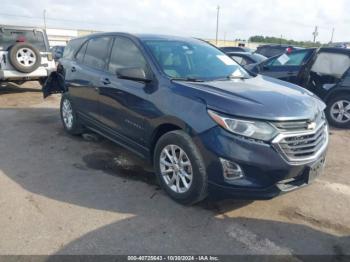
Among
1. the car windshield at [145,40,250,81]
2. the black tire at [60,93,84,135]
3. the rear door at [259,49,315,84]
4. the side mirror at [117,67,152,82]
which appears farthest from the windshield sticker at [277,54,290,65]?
the side mirror at [117,67,152,82]

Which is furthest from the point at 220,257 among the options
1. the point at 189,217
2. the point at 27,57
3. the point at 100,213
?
the point at 27,57

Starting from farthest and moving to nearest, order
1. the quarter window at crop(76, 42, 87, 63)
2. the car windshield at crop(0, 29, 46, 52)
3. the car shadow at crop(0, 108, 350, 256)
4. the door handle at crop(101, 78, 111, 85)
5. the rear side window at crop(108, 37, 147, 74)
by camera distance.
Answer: the car windshield at crop(0, 29, 46, 52) < the quarter window at crop(76, 42, 87, 63) < the door handle at crop(101, 78, 111, 85) < the rear side window at crop(108, 37, 147, 74) < the car shadow at crop(0, 108, 350, 256)

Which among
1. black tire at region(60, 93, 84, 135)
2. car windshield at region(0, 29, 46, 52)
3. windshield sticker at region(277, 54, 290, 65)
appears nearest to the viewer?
black tire at region(60, 93, 84, 135)

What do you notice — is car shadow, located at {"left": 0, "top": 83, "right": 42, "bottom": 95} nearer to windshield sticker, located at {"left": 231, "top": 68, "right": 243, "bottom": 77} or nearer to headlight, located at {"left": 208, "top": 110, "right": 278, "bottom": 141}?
windshield sticker, located at {"left": 231, "top": 68, "right": 243, "bottom": 77}

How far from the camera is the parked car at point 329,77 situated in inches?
285

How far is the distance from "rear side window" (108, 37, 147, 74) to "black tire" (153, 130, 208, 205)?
3.10 ft

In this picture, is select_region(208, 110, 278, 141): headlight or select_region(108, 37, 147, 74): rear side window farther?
select_region(108, 37, 147, 74): rear side window

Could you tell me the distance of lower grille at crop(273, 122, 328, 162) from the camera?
313cm

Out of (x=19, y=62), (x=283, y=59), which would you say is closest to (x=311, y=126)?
(x=283, y=59)

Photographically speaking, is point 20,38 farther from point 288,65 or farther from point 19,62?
point 288,65

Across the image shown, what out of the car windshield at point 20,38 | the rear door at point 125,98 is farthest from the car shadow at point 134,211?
the car windshield at point 20,38

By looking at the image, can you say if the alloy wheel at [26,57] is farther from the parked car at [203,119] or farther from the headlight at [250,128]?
the headlight at [250,128]

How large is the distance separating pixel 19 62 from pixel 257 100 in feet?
24.5

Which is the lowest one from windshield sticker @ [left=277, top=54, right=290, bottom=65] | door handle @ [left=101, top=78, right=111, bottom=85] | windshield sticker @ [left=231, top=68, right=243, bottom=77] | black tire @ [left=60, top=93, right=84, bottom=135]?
black tire @ [left=60, top=93, right=84, bottom=135]
